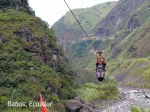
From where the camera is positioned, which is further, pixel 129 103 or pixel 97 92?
pixel 97 92

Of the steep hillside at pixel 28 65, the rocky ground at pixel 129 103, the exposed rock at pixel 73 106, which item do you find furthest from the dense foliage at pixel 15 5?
the rocky ground at pixel 129 103

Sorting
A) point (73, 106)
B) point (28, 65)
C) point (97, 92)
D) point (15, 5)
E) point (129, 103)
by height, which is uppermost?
point (15, 5)

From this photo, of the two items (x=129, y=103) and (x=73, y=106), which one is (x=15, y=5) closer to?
(x=73, y=106)

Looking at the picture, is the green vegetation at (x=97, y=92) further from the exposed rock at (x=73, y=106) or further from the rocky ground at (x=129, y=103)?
the exposed rock at (x=73, y=106)

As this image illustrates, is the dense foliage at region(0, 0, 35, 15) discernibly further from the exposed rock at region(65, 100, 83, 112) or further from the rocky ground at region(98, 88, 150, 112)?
the rocky ground at region(98, 88, 150, 112)

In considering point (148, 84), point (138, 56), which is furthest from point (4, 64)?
point (138, 56)

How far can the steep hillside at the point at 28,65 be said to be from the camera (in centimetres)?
5514

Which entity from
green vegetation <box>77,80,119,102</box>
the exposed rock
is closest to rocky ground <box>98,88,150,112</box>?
green vegetation <box>77,80,119,102</box>

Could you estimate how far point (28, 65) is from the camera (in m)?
60.9

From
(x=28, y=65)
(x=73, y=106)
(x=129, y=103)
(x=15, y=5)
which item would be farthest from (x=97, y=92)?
(x=15, y=5)

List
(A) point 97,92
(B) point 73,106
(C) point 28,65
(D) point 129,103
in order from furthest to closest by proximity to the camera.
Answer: (A) point 97,92 → (D) point 129,103 → (C) point 28,65 → (B) point 73,106

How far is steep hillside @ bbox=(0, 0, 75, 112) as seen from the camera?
181ft

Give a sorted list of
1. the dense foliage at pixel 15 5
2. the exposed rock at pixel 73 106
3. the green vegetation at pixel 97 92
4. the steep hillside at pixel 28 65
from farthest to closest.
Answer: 1. the dense foliage at pixel 15 5
2. the green vegetation at pixel 97 92
3. the exposed rock at pixel 73 106
4. the steep hillside at pixel 28 65

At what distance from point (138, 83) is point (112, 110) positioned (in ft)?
211
